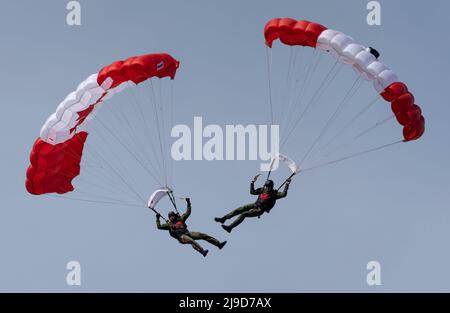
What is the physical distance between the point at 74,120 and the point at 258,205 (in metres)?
5.18

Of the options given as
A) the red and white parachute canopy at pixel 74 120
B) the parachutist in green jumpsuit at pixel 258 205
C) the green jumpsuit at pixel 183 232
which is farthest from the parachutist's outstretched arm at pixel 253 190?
the red and white parachute canopy at pixel 74 120

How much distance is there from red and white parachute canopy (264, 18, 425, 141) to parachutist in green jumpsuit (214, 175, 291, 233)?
10.7 feet

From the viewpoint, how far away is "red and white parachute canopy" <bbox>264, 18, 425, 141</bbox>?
28.3 meters

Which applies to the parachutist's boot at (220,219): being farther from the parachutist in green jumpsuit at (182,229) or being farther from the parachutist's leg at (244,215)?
the parachutist in green jumpsuit at (182,229)

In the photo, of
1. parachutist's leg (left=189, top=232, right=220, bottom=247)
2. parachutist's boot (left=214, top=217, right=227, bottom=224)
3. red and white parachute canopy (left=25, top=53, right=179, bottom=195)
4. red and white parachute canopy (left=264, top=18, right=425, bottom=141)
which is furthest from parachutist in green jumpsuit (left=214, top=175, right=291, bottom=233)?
red and white parachute canopy (left=25, top=53, right=179, bottom=195)

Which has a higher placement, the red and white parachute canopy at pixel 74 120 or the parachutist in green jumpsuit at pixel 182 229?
the red and white parachute canopy at pixel 74 120

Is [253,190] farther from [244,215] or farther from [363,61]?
[363,61]

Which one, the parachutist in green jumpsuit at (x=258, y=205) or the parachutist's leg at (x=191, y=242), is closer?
the parachutist's leg at (x=191, y=242)

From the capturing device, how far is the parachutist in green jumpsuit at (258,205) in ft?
94.4

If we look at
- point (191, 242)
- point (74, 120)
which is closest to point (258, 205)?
point (191, 242)

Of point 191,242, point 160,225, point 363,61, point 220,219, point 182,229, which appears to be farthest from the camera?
point 220,219

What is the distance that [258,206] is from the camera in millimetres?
28906
